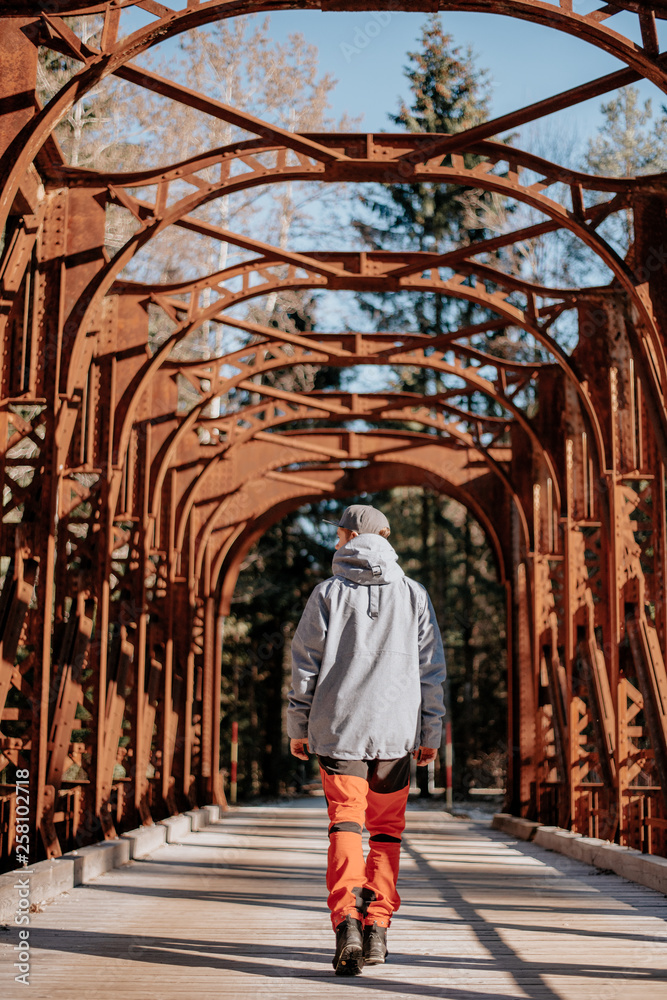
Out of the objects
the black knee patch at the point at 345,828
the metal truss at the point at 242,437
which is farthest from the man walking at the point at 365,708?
the metal truss at the point at 242,437

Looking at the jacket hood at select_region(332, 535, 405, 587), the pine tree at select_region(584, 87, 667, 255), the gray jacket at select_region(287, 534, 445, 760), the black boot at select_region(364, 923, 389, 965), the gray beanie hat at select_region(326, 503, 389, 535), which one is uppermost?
the pine tree at select_region(584, 87, 667, 255)

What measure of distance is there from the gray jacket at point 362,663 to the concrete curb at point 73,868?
1.98 meters

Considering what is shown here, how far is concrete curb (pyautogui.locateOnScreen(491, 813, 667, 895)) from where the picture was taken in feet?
24.8

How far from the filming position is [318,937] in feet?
18.6

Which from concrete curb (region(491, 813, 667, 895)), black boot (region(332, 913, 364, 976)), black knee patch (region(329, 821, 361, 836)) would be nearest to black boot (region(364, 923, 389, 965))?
black boot (region(332, 913, 364, 976))

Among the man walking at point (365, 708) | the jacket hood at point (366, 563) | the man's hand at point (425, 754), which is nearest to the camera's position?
the man walking at point (365, 708)

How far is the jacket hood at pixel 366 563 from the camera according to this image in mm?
4977

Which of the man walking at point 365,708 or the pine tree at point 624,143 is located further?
the pine tree at point 624,143

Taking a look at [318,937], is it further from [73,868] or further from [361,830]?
[73,868]

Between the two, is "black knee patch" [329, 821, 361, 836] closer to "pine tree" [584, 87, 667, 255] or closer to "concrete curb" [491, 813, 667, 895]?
"concrete curb" [491, 813, 667, 895]

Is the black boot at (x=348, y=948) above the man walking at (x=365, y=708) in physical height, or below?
below

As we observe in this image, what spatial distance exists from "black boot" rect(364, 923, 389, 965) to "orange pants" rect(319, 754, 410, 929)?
3 centimetres

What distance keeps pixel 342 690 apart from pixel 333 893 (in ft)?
2.66

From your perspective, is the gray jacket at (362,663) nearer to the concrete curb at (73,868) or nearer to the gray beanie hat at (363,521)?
the gray beanie hat at (363,521)
